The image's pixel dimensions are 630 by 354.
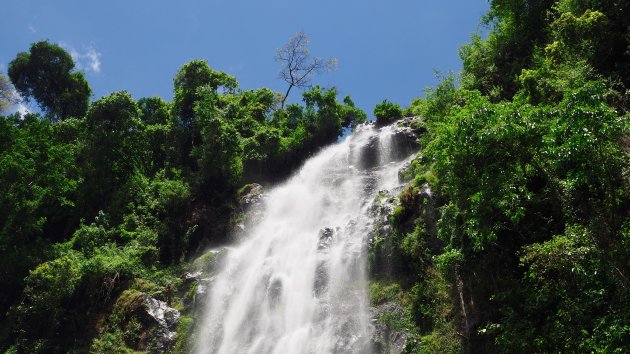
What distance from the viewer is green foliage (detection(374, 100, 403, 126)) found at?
30844mm

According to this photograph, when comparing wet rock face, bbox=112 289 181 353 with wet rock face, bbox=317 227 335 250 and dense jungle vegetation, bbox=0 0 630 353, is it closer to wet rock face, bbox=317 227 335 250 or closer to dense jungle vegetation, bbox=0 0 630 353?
dense jungle vegetation, bbox=0 0 630 353

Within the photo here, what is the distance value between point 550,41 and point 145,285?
19.9 metres

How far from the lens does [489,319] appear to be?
39.9ft

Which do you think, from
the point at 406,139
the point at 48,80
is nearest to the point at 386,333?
the point at 406,139

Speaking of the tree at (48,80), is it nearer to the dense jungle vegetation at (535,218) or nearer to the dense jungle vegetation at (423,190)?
the dense jungle vegetation at (423,190)

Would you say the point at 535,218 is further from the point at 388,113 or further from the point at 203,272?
the point at 388,113

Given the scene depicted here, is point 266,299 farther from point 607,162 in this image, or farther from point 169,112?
point 169,112

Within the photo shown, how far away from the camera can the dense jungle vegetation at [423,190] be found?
952 cm

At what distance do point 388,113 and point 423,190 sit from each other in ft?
48.6

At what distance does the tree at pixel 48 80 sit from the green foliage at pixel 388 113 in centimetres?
2342

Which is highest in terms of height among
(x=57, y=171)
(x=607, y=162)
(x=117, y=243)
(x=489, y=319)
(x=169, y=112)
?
(x=169, y=112)

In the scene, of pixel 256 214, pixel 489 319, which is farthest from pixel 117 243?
pixel 489 319

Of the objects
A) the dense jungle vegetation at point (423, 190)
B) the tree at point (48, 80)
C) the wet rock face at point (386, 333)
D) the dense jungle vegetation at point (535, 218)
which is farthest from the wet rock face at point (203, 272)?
the tree at point (48, 80)

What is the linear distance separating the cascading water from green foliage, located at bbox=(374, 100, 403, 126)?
3638 mm
